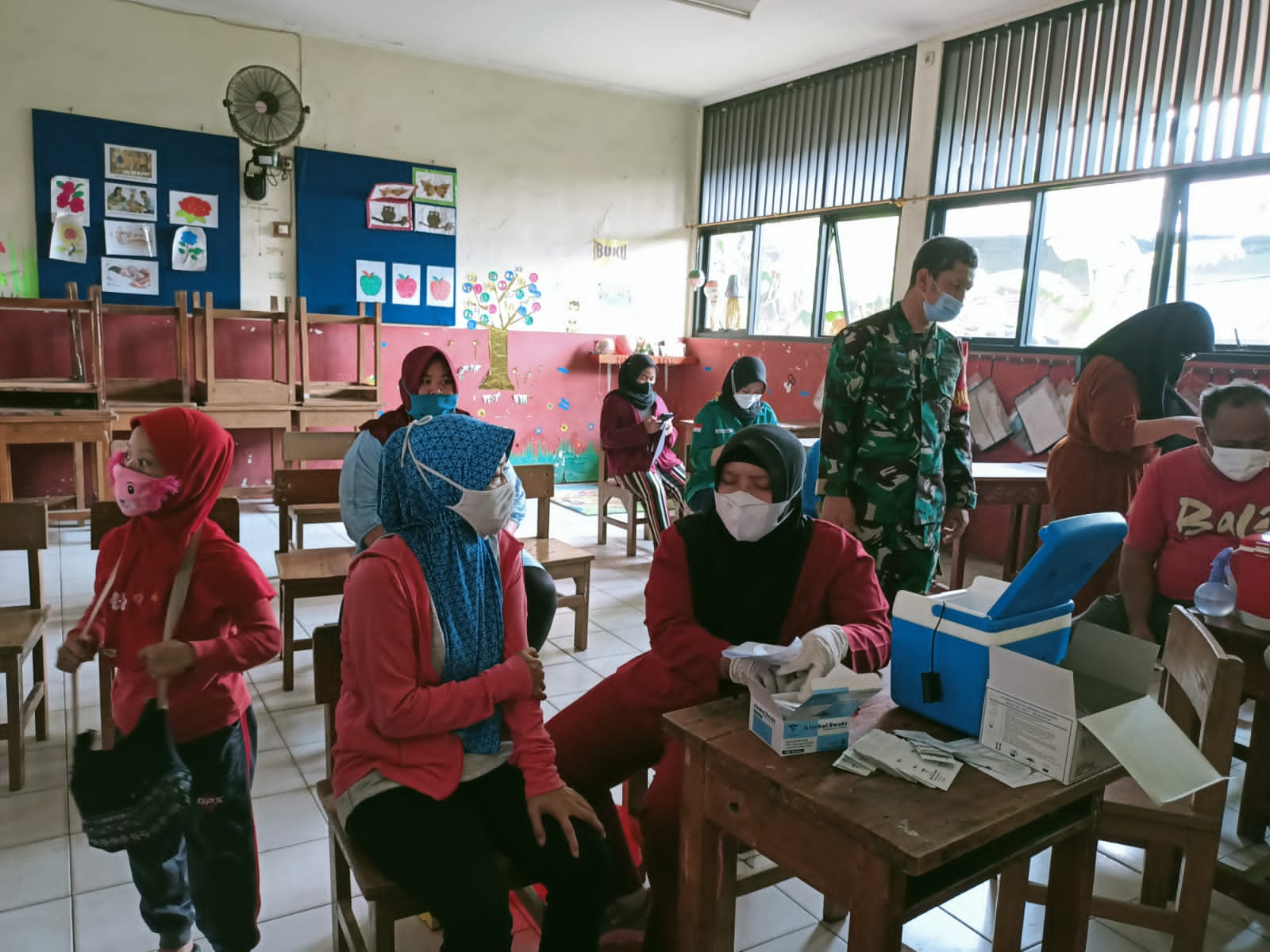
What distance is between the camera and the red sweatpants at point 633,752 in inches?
66.5

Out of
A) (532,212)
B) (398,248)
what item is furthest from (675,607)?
(532,212)

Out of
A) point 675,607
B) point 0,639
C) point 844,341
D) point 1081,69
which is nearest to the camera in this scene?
point 675,607

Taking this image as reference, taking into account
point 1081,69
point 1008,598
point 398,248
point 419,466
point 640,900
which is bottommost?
point 640,900

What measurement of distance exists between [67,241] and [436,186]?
2636 mm

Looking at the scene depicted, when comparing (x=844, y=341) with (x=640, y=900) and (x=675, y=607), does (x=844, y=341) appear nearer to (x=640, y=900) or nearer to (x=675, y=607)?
(x=675, y=607)

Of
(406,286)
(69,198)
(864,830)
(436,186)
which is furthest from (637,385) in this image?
(864,830)

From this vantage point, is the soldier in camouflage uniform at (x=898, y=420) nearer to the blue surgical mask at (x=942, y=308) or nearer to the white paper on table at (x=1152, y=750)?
the blue surgical mask at (x=942, y=308)

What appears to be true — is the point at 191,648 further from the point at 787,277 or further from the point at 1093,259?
the point at 787,277

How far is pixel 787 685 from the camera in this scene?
1377mm

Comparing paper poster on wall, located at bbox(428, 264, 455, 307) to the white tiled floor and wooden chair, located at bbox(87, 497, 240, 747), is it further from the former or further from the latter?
wooden chair, located at bbox(87, 497, 240, 747)

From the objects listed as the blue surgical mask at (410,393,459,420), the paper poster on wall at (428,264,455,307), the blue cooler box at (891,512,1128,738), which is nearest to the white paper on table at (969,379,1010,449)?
the blue surgical mask at (410,393,459,420)

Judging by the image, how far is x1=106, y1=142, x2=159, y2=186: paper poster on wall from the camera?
19.2ft

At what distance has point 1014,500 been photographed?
168 inches

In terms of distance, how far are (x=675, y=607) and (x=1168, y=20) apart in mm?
4956
